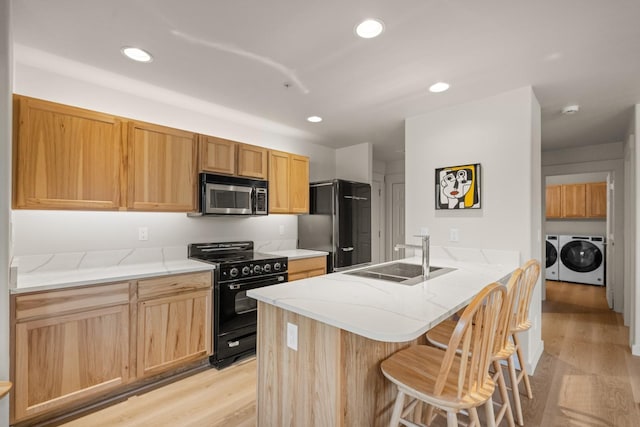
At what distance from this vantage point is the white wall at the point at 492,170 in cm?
252

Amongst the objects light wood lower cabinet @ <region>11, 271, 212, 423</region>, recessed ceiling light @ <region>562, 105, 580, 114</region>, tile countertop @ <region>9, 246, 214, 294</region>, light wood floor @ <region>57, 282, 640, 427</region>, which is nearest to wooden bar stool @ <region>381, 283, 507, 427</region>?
light wood floor @ <region>57, 282, 640, 427</region>

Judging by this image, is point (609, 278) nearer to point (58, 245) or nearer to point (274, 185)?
point (274, 185)

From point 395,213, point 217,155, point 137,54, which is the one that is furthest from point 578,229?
point 137,54

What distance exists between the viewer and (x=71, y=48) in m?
1.98

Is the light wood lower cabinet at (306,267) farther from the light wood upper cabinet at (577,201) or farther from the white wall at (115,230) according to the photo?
the light wood upper cabinet at (577,201)

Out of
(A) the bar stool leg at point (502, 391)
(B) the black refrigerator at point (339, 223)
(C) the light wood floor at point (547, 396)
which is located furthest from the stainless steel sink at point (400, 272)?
(B) the black refrigerator at point (339, 223)

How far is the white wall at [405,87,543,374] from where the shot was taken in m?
2.52

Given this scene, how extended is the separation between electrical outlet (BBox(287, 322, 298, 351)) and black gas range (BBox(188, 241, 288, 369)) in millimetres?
1329

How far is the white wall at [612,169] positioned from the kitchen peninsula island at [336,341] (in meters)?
3.70

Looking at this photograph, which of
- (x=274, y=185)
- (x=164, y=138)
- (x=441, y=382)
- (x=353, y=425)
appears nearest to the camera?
A: (x=441, y=382)

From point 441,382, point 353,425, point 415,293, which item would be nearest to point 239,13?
point 415,293

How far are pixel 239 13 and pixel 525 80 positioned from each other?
84.6 inches

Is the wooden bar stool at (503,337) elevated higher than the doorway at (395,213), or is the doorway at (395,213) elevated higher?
the doorway at (395,213)

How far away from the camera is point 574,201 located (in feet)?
20.1
